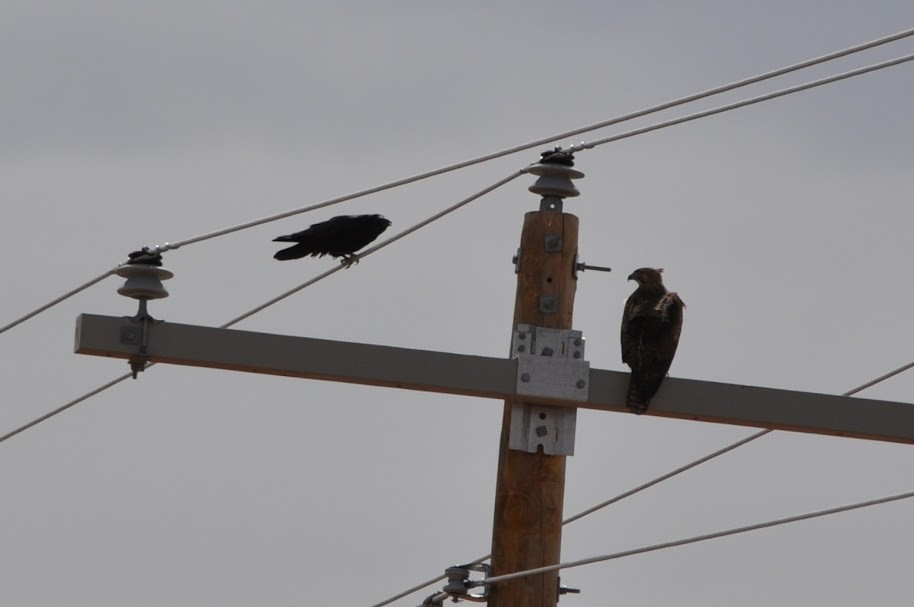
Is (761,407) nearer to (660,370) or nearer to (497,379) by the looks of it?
(660,370)

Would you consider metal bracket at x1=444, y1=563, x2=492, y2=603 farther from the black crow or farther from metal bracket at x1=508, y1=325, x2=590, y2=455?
the black crow

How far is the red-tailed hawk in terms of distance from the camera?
563 cm

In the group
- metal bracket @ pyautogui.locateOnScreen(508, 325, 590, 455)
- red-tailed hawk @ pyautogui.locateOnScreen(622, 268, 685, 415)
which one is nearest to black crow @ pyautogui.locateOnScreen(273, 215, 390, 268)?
red-tailed hawk @ pyautogui.locateOnScreen(622, 268, 685, 415)

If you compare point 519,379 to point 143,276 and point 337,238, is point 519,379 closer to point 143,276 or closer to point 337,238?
point 143,276

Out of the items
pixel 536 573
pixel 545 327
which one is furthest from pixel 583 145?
pixel 536 573

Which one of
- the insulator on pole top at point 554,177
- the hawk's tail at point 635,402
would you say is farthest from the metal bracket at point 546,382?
the insulator on pole top at point 554,177

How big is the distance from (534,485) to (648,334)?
111 centimetres

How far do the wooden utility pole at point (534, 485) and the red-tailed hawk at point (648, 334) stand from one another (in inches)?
14.3

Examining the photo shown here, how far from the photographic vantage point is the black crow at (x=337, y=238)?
748 cm

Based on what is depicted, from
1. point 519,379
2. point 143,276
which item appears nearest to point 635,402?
point 519,379

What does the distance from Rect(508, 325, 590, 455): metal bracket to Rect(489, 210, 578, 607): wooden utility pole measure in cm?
4

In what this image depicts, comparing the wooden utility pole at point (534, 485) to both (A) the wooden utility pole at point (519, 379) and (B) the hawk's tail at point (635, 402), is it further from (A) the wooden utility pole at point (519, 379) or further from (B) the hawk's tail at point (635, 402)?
(B) the hawk's tail at point (635, 402)

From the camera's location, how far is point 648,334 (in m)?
6.34

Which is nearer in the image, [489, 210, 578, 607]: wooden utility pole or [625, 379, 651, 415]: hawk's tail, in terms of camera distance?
[489, 210, 578, 607]: wooden utility pole
